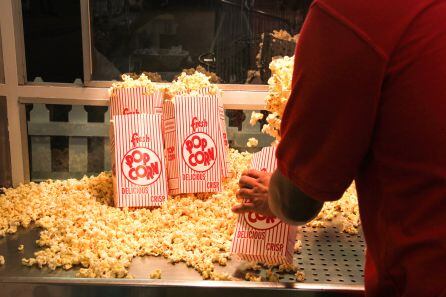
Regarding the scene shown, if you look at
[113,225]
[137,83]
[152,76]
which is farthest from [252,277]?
[152,76]

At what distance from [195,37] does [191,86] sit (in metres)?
0.38

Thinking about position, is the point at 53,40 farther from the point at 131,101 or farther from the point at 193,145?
the point at 193,145

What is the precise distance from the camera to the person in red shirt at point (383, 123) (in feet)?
A: 1.98

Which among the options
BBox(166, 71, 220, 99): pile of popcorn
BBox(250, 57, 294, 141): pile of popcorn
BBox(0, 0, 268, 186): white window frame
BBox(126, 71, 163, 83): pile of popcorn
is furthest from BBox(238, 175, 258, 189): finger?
BBox(126, 71, 163, 83): pile of popcorn

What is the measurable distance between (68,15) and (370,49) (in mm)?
1704

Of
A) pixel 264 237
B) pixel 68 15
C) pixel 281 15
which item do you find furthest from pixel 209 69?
pixel 264 237

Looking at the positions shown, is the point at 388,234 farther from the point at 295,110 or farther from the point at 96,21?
the point at 96,21

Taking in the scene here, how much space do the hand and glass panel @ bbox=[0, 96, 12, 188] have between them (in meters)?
1.24

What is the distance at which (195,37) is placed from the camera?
212 cm

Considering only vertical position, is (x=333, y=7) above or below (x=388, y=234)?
above

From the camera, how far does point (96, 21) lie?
75.7 inches

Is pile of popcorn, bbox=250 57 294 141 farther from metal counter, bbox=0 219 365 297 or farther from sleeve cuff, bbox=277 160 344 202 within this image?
sleeve cuff, bbox=277 160 344 202

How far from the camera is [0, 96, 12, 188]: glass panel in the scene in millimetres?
1885

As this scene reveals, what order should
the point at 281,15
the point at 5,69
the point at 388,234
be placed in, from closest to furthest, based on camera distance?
the point at 388,234 → the point at 5,69 → the point at 281,15
